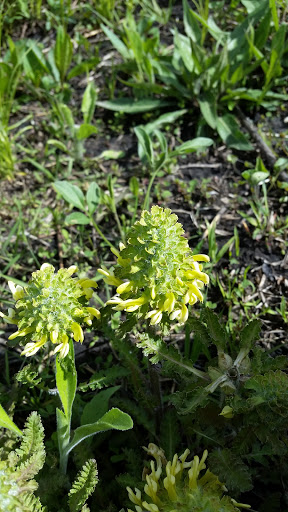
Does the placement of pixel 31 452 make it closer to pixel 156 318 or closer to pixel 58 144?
pixel 156 318

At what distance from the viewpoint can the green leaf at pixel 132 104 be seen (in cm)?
348

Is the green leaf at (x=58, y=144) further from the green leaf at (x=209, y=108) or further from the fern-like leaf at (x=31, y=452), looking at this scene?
the fern-like leaf at (x=31, y=452)

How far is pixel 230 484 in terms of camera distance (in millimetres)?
1823

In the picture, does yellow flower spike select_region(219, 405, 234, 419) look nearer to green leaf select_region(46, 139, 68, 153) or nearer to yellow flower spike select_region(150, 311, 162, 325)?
yellow flower spike select_region(150, 311, 162, 325)

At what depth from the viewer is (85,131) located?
10.5 feet

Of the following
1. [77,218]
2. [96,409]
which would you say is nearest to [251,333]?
[96,409]

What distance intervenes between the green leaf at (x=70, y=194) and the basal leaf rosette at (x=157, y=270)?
3.54 feet

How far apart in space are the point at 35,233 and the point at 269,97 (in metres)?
1.80

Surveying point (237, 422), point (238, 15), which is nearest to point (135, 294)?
point (237, 422)

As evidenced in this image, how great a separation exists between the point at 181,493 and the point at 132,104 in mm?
2565

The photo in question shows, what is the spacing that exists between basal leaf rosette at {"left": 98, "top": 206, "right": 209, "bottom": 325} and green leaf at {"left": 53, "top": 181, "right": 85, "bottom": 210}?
1080 mm

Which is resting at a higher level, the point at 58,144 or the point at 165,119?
the point at 58,144

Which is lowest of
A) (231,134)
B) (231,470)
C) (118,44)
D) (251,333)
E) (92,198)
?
(231,470)

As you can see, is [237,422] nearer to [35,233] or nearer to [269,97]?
[35,233]
